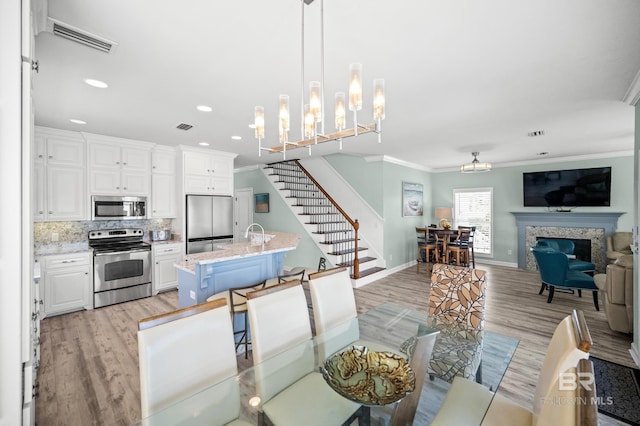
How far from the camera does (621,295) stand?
3.05m

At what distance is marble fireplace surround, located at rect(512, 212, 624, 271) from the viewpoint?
5.62m

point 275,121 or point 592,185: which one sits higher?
point 275,121

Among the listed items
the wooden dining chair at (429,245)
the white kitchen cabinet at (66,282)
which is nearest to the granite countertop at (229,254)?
the white kitchen cabinet at (66,282)

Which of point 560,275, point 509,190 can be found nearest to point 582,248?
point 509,190

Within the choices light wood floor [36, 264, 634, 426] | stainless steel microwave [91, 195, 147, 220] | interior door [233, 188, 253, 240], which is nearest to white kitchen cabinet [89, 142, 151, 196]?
stainless steel microwave [91, 195, 147, 220]

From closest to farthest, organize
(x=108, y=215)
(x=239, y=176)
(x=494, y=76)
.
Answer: (x=494, y=76) → (x=108, y=215) → (x=239, y=176)

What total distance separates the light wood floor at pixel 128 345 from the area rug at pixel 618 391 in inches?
4.6

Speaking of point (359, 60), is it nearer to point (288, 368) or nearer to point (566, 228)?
point (288, 368)

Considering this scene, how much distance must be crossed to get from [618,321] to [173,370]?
450 centimetres

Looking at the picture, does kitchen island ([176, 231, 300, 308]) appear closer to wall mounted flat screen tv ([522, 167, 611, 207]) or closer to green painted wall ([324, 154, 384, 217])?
green painted wall ([324, 154, 384, 217])

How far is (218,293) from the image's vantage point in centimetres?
287

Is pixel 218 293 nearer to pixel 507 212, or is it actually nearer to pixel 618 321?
pixel 618 321

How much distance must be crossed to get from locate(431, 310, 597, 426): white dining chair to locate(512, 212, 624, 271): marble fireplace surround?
6.25m

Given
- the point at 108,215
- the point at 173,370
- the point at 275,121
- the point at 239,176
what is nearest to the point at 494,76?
the point at 275,121
